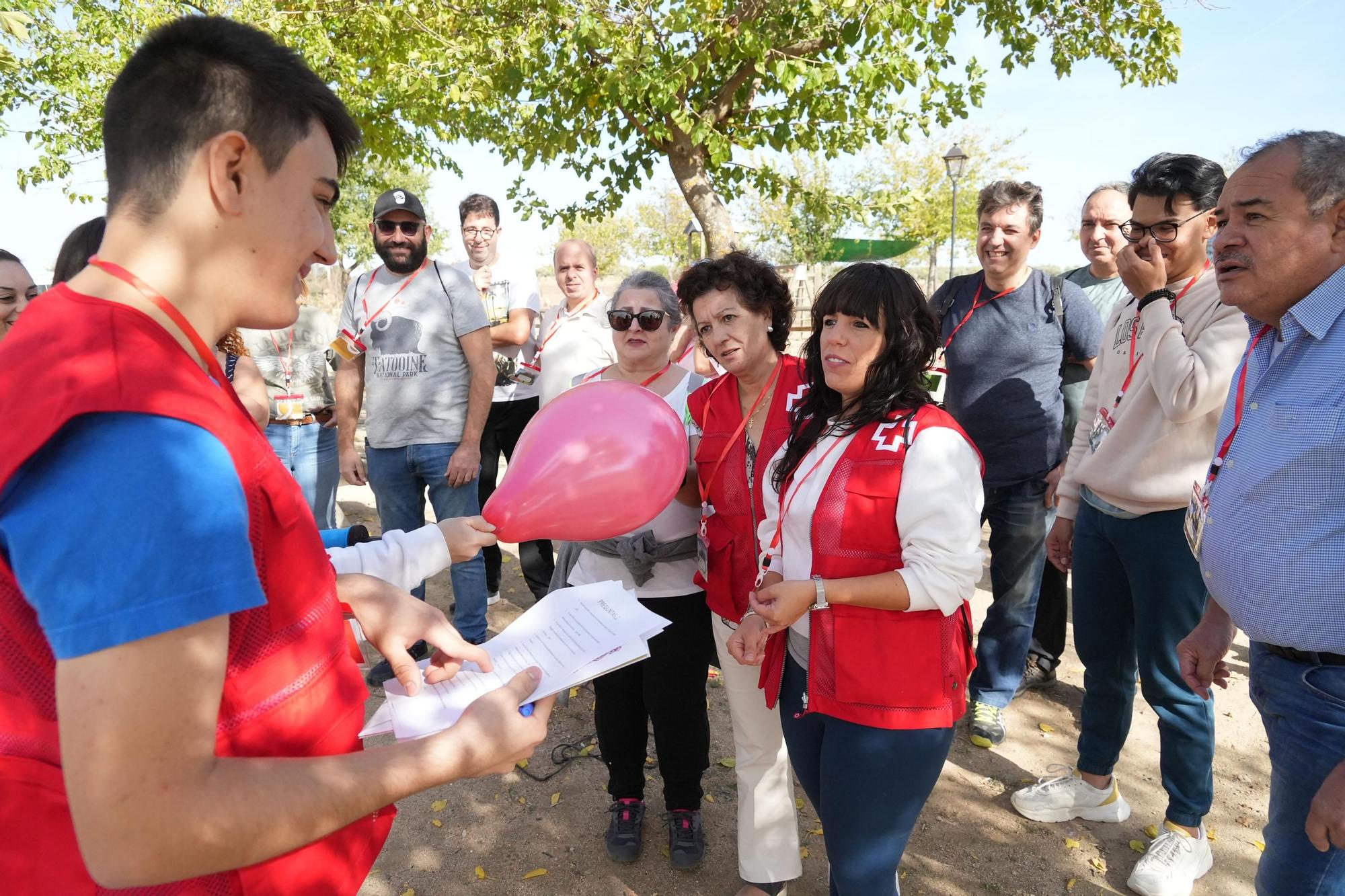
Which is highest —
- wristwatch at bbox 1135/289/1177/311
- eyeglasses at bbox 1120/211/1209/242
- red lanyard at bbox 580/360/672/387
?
eyeglasses at bbox 1120/211/1209/242

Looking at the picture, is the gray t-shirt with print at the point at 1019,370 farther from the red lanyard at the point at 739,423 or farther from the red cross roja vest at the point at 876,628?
the red cross roja vest at the point at 876,628

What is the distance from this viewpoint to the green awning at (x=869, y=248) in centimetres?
2914

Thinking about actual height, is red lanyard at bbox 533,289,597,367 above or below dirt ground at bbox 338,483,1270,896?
above

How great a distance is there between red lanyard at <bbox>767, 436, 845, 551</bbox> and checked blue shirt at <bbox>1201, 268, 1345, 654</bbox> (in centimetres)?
93

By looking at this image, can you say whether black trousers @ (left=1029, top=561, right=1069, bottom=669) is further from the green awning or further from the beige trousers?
the green awning

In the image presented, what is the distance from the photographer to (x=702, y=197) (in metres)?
7.66

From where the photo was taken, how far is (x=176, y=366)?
84 cm

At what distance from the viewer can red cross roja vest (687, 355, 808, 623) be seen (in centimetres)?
250

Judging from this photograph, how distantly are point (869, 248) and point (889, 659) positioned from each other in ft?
104

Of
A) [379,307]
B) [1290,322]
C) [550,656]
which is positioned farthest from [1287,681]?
[379,307]

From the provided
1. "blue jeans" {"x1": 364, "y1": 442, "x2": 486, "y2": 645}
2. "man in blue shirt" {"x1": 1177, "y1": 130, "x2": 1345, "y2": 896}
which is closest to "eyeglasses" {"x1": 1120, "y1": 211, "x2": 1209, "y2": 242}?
"man in blue shirt" {"x1": 1177, "y1": 130, "x2": 1345, "y2": 896}

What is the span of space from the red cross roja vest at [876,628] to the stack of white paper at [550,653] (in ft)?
1.98

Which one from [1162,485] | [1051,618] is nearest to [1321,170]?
[1162,485]

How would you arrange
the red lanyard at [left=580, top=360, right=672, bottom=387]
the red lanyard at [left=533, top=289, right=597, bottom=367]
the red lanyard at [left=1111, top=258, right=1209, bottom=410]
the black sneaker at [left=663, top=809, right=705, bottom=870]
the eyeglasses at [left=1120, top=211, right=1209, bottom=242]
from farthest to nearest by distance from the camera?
the red lanyard at [left=533, top=289, right=597, bottom=367] → the red lanyard at [left=580, top=360, right=672, bottom=387] → the black sneaker at [left=663, top=809, right=705, bottom=870] → the red lanyard at [left=1111, top=258, right=1209, bottom=410] → the eyeglasses at [left=1120, top=211, right=1209, bottom=242]
